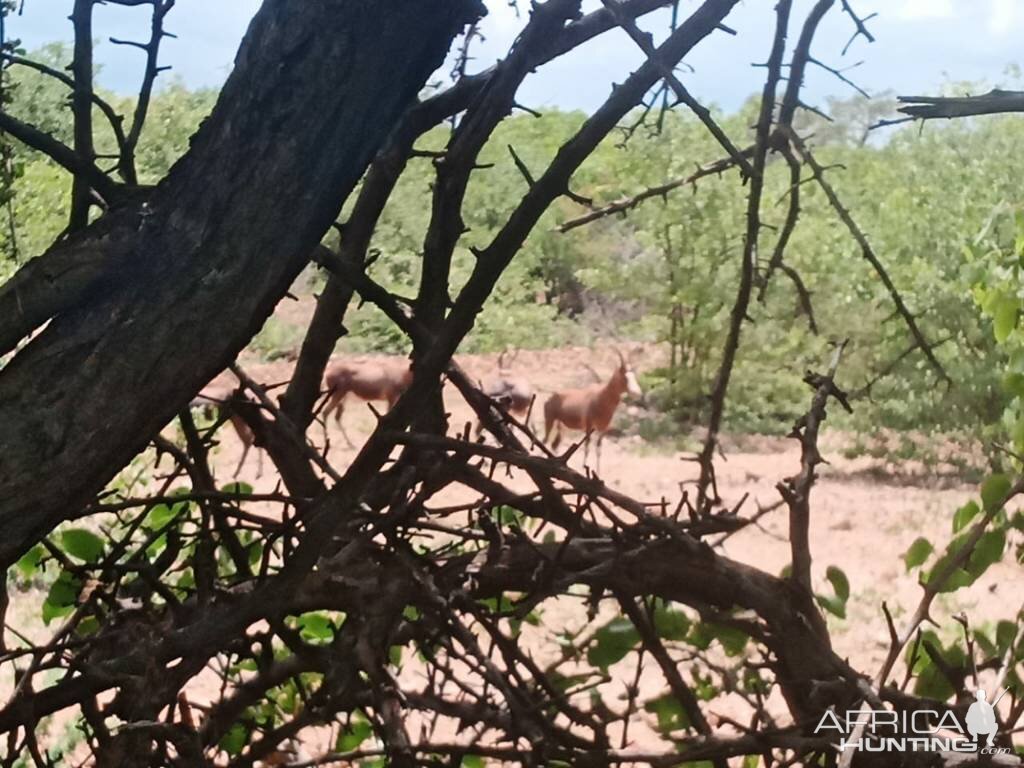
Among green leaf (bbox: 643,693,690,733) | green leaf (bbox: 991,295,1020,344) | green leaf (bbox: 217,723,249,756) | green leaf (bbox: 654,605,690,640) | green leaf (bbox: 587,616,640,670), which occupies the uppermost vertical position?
green leaf (bbox: 991,295,1020,344)

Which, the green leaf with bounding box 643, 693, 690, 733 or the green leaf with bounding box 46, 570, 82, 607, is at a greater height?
the green leaf with bounding box 46, 570, 82, 607

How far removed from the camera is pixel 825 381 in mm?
609

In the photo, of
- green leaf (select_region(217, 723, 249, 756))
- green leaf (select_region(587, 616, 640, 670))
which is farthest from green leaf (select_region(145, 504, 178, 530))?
green leaf (select_region(587, 616, 640, 670))

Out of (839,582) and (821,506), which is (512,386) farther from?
(839,582)

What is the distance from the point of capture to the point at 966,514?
2.42 feet

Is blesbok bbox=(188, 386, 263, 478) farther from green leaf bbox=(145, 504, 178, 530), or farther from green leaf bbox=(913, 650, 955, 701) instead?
green leaf bbox=(913, 650, 955, 701)

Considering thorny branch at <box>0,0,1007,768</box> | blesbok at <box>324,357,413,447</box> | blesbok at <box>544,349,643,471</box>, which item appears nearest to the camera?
thorny branch at <box>0,0,1007,768</box>

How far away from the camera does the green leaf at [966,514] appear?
73cm

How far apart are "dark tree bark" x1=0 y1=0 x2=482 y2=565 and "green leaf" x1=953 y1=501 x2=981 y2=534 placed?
481mm

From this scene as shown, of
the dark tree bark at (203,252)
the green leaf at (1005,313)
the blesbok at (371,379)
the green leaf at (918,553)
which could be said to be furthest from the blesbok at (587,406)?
the dark tree bark at (203,252)

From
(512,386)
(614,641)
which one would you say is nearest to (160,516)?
(614,641)

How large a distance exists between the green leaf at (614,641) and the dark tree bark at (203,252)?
34 centimetres

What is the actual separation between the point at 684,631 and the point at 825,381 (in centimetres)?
18

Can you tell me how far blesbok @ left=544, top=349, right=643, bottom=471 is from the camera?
1.79 meters
